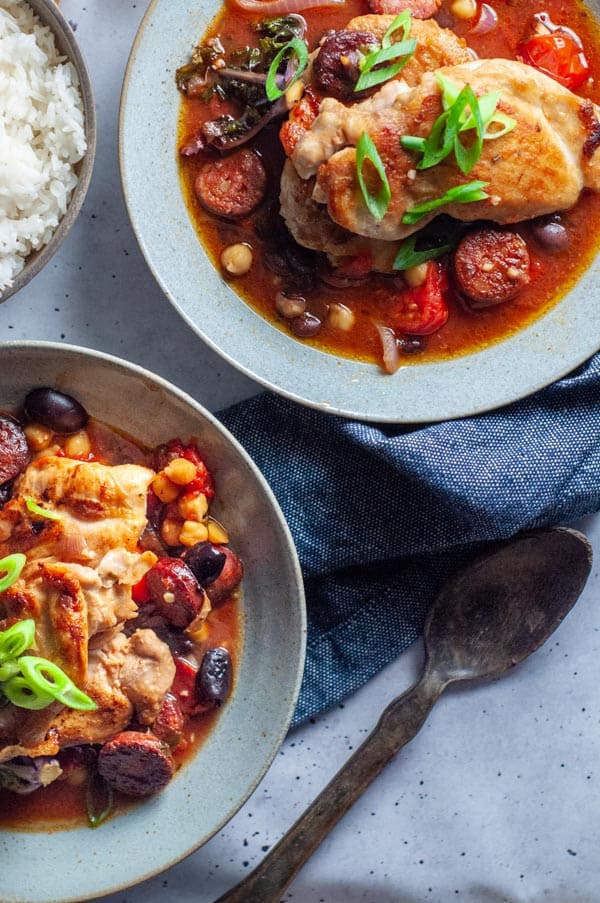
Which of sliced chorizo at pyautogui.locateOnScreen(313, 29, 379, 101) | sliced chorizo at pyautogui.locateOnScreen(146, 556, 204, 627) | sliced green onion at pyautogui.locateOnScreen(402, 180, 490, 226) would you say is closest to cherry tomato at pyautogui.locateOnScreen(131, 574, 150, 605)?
sliced chorizo at pyautogui.locateOnScreen(146, 556, 204, 627)

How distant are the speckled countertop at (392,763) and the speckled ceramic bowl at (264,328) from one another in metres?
0.30

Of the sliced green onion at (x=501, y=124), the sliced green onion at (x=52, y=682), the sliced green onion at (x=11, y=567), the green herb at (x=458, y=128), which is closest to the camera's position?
the sliced green onion at (x=52, y=682)

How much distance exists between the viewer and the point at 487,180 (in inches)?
155

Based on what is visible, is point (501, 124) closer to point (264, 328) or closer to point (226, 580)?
point (264, 328)

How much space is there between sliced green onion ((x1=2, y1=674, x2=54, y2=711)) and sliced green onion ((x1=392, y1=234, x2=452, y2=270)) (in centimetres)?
234

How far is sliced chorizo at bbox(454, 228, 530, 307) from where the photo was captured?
4.17 m

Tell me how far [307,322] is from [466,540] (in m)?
1.24

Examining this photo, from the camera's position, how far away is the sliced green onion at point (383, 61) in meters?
3.96

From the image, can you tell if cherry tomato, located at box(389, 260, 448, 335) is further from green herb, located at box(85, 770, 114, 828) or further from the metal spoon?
green herb, located at box(85, 770, 114, 828)

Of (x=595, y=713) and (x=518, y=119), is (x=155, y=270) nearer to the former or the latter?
(x=518, y=119)

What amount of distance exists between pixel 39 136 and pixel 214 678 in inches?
100

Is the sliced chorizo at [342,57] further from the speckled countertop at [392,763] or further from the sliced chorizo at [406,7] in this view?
the speckled countertop at [392,763]

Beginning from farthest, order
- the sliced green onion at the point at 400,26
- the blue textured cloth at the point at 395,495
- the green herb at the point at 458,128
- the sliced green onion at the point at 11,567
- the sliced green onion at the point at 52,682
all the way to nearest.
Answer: the blue textured cloth at the point at 395,495, the sliced green onion at the point at 400,26, the green herb at the point at 458,128, the sliced green onion at the point at 11,567, the sliced green onion at the point at 52,682

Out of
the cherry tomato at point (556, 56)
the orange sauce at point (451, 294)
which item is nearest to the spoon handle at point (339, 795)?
the orange sauce at point (451, 294)
